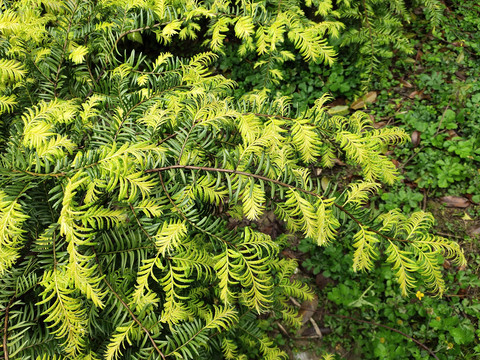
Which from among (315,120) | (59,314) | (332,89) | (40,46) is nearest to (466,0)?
(332,89)

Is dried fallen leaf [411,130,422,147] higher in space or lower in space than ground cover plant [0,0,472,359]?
lower

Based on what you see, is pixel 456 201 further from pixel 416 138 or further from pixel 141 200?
pixel 141 200

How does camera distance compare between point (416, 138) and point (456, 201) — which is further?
point (416, 138)

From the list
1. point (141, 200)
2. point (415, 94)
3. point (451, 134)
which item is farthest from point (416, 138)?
point (141, 200)

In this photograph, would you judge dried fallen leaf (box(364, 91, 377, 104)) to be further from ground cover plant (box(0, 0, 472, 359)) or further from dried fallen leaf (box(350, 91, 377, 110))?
ground cover plant (box(0, 0, 472, 359))

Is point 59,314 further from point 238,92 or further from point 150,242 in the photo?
point 238,92

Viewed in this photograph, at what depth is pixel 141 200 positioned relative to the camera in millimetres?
1179

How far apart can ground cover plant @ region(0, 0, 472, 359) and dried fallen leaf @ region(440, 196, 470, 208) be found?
1280mm

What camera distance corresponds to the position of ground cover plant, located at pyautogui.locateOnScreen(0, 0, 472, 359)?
1.01 metres

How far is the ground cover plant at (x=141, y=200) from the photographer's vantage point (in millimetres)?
1009

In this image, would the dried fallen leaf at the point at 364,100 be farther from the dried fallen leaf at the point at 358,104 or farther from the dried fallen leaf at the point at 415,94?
the dried fallen leaf at the point at 415,94

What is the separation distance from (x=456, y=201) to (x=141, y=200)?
2407mm

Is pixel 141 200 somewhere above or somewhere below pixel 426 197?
above

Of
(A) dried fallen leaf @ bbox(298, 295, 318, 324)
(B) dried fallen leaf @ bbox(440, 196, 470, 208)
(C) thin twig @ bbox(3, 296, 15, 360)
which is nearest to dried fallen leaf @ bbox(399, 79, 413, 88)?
(B) dried fallen leaf @ bbox(440, 196, 470, 208)
